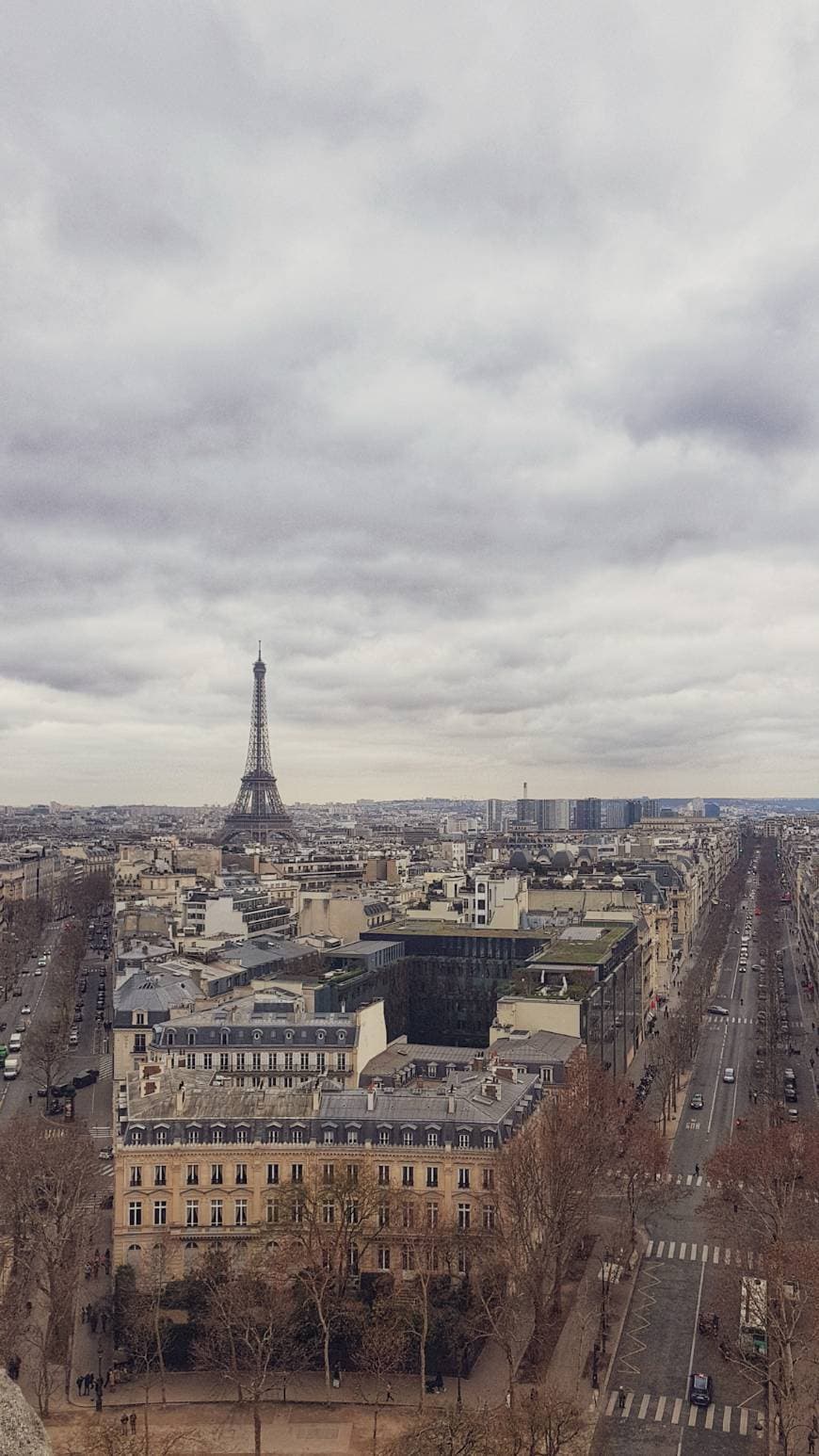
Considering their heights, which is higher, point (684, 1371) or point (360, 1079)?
point (360, 1079)

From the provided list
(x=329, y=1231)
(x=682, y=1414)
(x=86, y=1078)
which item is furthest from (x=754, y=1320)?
(x=86, y=1078)

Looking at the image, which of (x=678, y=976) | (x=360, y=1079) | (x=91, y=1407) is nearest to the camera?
(x=91, y=1407)

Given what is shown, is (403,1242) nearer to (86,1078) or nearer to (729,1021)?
(86,1078)

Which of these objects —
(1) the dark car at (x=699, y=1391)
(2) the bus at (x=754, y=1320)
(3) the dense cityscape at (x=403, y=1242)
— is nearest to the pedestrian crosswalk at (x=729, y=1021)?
(3) the dense cityscape at (x=403, y=1242)

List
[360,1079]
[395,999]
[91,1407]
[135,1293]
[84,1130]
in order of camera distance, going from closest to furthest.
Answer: [91,1407] → [135,1293] → [360,1079] → [84,1130] → [395,999]

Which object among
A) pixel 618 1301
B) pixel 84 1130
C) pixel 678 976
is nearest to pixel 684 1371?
pixel 618 1301

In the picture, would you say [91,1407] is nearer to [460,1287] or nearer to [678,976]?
[460,1287]
